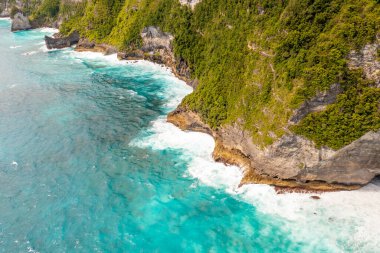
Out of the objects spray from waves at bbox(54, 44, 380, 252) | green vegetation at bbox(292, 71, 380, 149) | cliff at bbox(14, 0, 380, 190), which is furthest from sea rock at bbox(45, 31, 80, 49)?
green vegetation at bbox(292, 71, 380, 149)

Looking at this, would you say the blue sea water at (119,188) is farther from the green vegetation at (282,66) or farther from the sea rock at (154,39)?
the sea rock at (154,39)

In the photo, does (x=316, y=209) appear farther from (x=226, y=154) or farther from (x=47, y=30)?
(x=47, y=30)

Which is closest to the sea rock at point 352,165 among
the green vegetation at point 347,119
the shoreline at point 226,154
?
the shoreline at point 226,154

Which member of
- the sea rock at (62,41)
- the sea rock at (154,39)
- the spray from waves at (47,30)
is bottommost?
the spray from waves at (47,30)

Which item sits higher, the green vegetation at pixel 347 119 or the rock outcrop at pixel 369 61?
the rock outcrop at pixel 369 61

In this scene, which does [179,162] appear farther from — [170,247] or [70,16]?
[70,16]

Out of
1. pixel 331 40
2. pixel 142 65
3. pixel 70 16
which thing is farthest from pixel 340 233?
pixel 70 16
